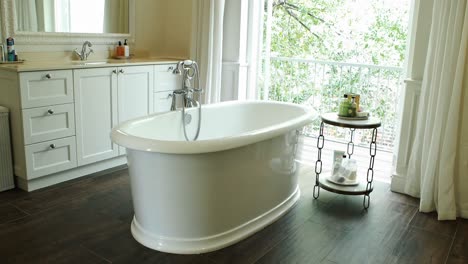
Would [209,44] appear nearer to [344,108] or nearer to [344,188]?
[344,108]

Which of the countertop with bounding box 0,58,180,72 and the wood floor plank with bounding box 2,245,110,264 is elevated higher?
the countertop with bounding box 0,58,180,72

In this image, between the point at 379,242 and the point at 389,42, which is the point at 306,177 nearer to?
the point at 379,242

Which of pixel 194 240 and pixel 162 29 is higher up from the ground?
pixel 162 29

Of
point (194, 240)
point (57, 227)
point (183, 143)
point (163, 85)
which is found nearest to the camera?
point (183, 143)

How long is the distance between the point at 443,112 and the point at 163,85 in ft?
8.10

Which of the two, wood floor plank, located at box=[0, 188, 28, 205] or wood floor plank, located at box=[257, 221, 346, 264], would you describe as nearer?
wood floor plank, located at box=[257, 221, 346, 264]

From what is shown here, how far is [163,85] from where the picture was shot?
4008mm

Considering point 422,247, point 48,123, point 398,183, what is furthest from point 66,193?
point 398,183

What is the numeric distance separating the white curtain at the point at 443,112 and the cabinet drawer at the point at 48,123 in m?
2.71

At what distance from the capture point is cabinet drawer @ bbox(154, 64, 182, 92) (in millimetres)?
3928

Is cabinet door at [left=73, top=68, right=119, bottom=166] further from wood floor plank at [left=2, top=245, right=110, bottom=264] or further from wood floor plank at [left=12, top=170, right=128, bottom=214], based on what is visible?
wood floor plank at [left=2, top=245, right=110, bottom=264]

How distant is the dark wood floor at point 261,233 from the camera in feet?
7.57

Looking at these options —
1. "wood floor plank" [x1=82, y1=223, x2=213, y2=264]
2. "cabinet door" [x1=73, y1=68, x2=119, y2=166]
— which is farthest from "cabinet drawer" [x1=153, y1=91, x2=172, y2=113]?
"wood floor plank" [x1=82, y1=223, x2=213, y2=264]

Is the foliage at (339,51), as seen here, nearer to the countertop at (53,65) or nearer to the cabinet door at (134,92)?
the cabinet door at (134,92)
